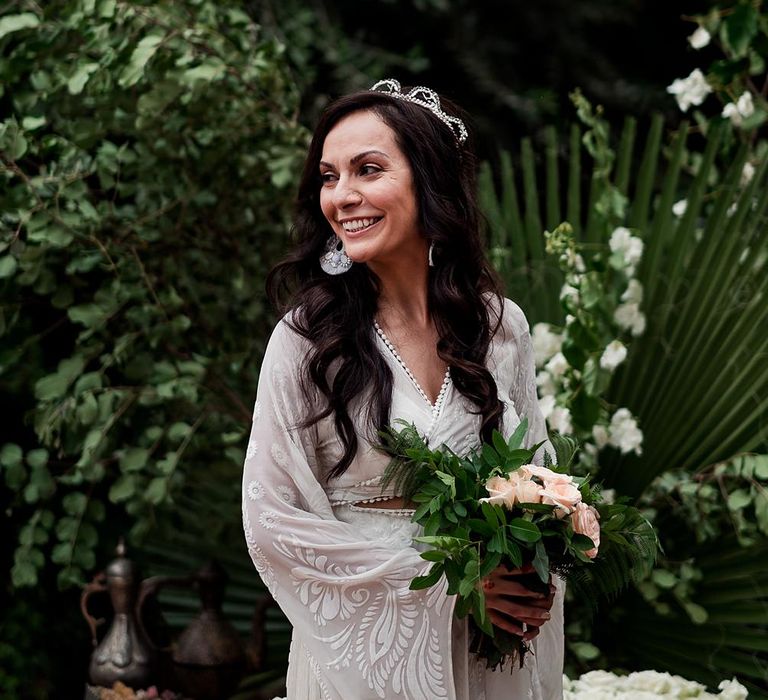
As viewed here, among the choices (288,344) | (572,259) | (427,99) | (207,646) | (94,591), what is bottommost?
(207,646)

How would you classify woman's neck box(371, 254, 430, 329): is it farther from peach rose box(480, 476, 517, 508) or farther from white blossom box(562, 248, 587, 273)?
white blossom box(562, 248, 587, 273)

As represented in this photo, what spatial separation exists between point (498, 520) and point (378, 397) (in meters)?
0.33

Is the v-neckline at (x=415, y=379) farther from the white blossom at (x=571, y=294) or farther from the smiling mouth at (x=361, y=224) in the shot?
the white blossom at (x=571, y=294)

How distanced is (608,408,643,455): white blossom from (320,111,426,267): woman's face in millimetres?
1237

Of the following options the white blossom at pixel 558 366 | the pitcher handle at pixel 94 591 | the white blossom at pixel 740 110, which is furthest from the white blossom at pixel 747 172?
the pitcher handle at pixel 94 591

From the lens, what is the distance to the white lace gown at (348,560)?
203 centimetres

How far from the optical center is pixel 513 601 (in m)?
2.01

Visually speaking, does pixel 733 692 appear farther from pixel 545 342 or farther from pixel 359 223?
pixel 359 223

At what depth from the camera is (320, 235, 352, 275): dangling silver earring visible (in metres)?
2.26

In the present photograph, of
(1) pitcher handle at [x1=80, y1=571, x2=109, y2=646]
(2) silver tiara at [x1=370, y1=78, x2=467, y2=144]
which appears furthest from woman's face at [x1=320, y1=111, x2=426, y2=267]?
(1) pitcher handle at [x1=80, y1=571, x2=109, y2=646]

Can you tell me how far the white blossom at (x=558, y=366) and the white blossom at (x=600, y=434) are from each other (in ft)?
0.57

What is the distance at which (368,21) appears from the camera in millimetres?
6414

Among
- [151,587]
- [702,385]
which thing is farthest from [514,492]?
[151,587]

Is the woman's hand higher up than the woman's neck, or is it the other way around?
the woman's neck
